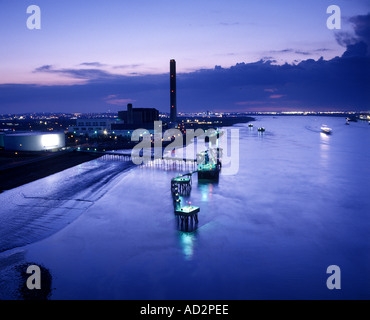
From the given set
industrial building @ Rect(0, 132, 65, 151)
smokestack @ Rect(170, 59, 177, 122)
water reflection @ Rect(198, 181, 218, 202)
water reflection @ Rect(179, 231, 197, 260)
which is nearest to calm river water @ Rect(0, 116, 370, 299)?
water reflection @ Rect(179, 231, 197, 260)

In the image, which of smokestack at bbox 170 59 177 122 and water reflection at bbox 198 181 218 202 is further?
smokestack at bbox 170 59 177 122

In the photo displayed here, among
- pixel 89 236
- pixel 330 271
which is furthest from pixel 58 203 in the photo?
pixel 330 271

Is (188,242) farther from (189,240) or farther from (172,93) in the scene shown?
(172,93)

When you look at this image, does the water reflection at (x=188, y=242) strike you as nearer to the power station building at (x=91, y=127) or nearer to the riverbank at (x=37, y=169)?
the riverbank at (x=37, y=169)

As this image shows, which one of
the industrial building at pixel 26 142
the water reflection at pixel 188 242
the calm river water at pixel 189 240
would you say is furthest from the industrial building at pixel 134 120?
the water reflection at pixel 188 242

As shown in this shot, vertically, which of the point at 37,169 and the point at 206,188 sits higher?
the point at 37,169

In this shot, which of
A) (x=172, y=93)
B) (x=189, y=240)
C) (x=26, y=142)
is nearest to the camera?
(x=189, y=240)
